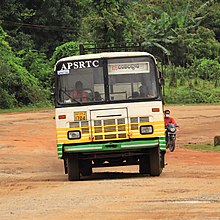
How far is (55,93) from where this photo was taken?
1453cm

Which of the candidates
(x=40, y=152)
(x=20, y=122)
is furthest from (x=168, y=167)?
(x=20, y=122)

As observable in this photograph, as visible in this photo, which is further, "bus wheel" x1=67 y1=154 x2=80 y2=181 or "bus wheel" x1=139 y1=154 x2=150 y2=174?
"bus wheel" x1=139 y1=154 x2=150 y2=174

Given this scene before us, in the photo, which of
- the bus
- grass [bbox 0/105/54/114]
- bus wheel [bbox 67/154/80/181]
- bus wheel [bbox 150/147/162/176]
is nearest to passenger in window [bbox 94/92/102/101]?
the bus

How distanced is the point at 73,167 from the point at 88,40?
44.3m

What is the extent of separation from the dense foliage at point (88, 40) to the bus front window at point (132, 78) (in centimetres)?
3624

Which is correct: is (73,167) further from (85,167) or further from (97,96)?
(97,96)

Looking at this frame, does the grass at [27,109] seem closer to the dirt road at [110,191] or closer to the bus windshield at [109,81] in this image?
the dirt road at [110,191]

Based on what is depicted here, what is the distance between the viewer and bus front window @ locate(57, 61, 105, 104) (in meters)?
14.4

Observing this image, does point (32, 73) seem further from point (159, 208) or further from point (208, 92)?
point (159, 208)

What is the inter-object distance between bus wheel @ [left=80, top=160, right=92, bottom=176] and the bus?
1.09 metres

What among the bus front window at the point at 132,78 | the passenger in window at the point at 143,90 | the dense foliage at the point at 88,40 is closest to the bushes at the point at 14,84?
the dense foliage at the point at 88,40

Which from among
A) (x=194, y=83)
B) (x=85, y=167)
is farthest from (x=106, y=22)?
(x=85, y=167)

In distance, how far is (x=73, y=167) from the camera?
14.9m

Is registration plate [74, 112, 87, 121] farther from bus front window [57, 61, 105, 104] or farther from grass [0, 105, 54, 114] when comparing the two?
grass [0, 105, 54, 114]
